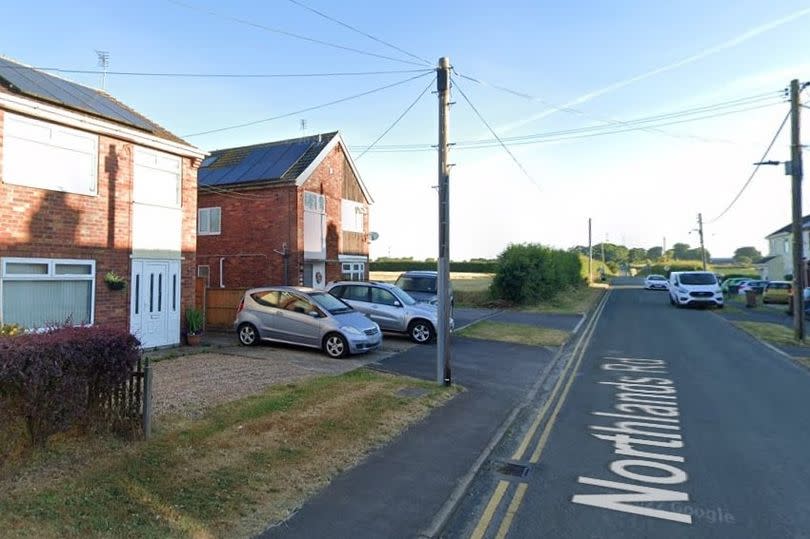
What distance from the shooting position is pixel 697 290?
27344 mm

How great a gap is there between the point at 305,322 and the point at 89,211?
17.8ft

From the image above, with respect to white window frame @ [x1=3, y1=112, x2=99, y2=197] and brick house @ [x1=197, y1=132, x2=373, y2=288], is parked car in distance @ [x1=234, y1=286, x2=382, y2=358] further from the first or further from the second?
brick house @ [x1=197, y1=132, x2=373, y2=288]

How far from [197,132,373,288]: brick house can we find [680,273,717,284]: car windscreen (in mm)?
19016

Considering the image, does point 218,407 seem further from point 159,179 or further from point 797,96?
point 797,96

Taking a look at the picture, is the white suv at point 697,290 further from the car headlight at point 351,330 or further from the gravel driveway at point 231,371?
the car headlight at point 351,330

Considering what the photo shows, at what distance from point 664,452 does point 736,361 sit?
8.15 metres

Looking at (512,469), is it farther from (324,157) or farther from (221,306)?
(324,157)

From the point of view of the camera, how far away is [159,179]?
523 inches

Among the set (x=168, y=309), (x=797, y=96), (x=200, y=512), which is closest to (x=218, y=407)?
(x=200, y=512)

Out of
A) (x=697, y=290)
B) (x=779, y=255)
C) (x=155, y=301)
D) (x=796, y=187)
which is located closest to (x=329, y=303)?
(x=155, y=301)

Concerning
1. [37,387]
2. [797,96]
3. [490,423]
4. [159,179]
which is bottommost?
[490,423]

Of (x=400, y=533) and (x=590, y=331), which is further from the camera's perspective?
(x=590, y=331)

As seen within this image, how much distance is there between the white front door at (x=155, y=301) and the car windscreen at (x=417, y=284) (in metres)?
9.23

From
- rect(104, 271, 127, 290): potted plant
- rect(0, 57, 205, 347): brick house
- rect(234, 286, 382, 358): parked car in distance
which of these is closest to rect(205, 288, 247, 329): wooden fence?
rect(0, 57, 205, 347): brick house
